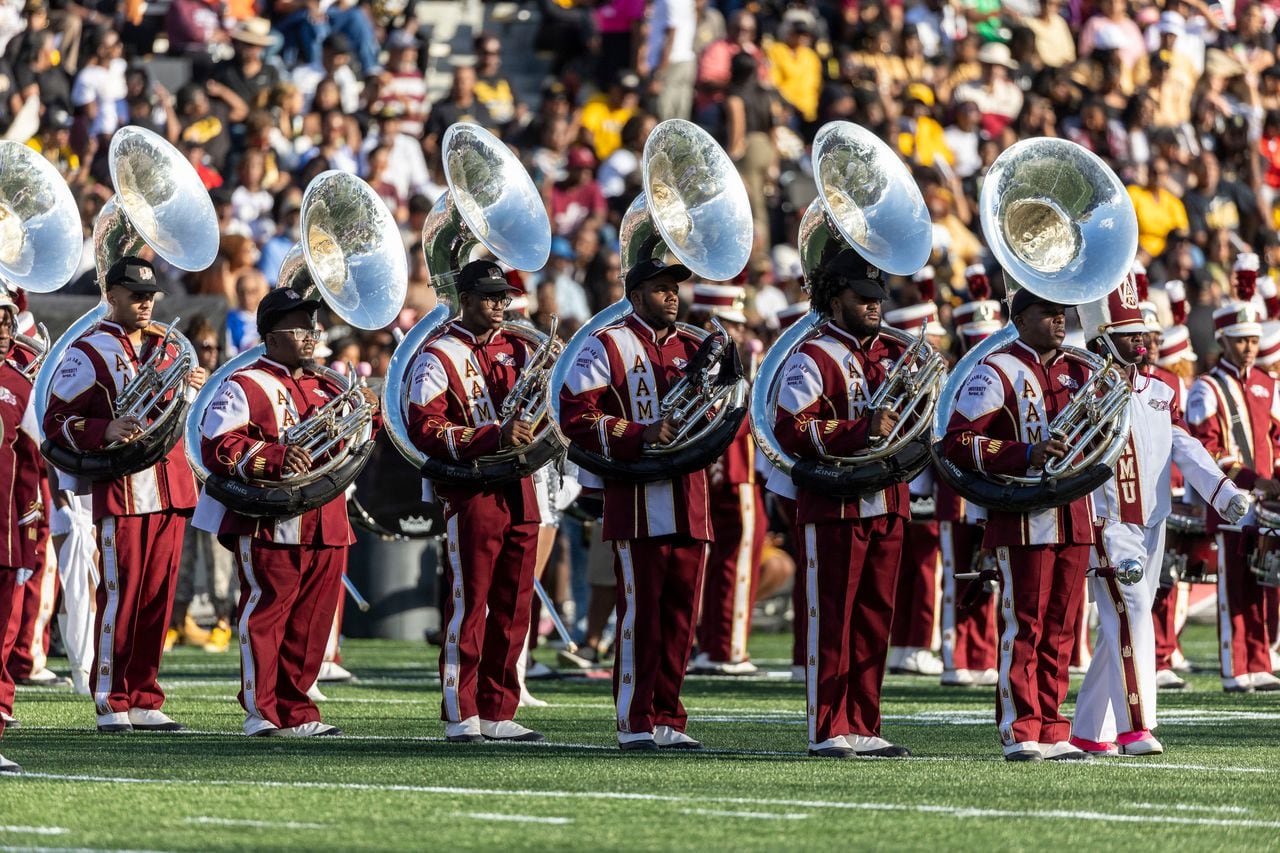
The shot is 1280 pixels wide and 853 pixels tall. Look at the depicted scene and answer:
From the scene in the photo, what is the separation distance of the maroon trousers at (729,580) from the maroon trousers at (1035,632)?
16.5 ft

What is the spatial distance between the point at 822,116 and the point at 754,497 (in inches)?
361

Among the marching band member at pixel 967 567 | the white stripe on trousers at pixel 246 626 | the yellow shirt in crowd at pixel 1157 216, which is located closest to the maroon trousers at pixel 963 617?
the marching band member at pixel 967 567

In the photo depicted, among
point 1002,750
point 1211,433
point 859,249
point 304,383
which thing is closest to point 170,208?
point 304,383

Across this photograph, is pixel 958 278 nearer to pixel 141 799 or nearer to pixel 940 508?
pixel 940 508

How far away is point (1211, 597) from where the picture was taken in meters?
18.7

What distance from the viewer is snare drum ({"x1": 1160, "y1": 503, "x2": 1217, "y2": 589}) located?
14.0 m

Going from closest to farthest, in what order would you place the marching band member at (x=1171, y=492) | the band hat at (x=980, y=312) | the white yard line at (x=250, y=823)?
1. the white yard line at (x=250, y=823)
2. the marching band member at (x=1171, y=492)
3. the band hat at (x=980, y=312)

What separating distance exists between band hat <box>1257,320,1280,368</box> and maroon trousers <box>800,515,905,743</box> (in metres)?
5.09

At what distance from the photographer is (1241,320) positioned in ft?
45.8

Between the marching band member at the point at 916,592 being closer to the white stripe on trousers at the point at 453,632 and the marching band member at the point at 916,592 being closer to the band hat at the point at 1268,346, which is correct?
the band hat at the point at 1268,346

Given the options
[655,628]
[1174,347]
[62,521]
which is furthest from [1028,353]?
[62,521]

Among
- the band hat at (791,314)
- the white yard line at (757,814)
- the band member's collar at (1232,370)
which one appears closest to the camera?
the white yard line at (757,814)

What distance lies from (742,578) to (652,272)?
A: 15.5ft

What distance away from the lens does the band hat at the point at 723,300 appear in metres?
14.8
